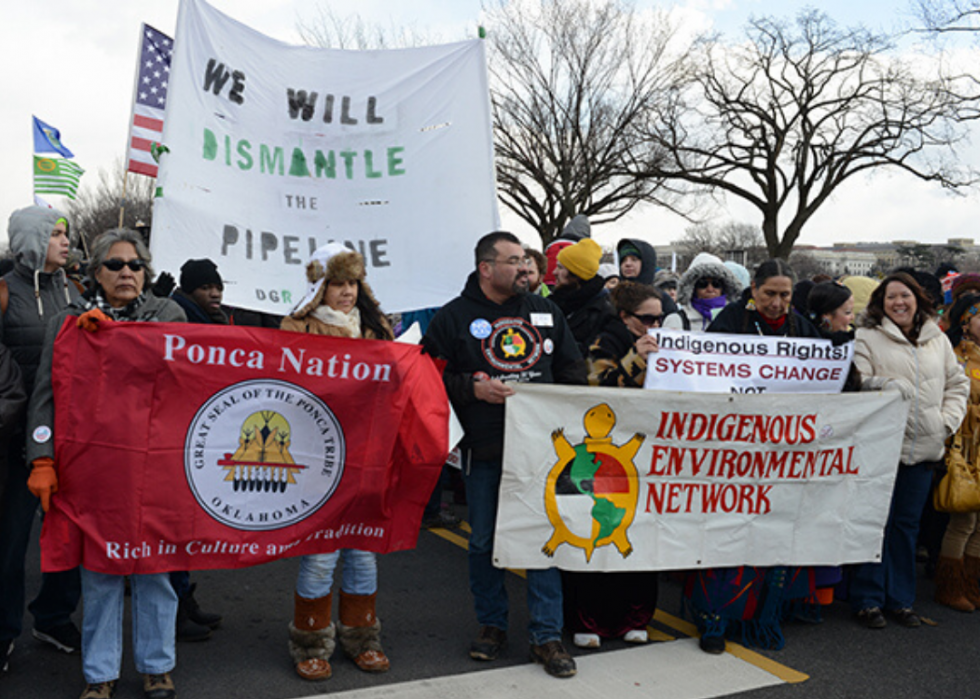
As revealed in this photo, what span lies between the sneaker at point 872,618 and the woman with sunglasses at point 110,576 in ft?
12.0

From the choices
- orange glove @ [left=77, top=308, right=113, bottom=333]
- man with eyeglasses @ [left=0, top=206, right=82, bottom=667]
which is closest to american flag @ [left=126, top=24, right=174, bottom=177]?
man with eyeglasses @ [left=0, top=206, right=82, bottom=667]

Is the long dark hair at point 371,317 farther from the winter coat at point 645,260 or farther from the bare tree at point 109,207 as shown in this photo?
the bare tree at point 109,207

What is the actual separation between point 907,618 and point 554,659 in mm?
2241

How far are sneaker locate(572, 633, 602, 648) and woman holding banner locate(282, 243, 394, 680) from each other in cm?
99

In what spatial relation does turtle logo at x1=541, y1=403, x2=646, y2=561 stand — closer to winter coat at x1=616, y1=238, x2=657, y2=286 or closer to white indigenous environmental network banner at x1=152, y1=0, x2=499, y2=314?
white indigenous environmental network banner at x1=152, y1=0, x2=499, y2=314

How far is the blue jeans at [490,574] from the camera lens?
4.20 m

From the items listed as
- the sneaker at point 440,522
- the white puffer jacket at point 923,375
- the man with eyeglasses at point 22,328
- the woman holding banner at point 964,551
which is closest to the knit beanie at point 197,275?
the man with eyeglasses at point 22,328

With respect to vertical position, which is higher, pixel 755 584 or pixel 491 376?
pixel 491 376

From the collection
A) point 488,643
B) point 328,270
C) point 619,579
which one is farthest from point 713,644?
point 328,270

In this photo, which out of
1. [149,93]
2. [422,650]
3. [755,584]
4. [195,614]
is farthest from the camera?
[149,93]

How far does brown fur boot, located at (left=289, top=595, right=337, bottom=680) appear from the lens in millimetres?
3916

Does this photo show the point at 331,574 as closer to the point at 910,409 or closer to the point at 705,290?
the point at 910,409

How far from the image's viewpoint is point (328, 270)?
3908 mm

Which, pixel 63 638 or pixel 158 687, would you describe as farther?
pixel 63 638
